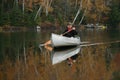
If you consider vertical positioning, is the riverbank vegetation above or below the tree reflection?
below

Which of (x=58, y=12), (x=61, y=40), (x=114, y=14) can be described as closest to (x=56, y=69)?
(x=61, y=40)

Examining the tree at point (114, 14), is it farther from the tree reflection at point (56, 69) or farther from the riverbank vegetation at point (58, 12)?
the tree reflection at point (56, 69)

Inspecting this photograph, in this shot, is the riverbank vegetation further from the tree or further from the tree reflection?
the tree reflection

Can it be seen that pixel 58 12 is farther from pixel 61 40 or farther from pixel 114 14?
pixel 61 40

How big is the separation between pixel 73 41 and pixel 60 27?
122 ft

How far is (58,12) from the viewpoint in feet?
228

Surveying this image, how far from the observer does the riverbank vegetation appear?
60000 mm

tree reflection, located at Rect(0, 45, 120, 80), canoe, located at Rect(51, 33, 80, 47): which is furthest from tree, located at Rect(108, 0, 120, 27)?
tree reflection, located at Rect(0, 45, 120, 80)

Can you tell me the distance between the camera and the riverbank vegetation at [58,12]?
60000 mm

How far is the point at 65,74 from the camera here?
15.8 m

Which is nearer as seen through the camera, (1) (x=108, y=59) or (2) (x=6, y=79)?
(2) (x=6, y=79)

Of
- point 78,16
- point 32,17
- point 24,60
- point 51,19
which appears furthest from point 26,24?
point 24,60

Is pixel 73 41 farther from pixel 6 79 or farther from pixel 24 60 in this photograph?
pixel 6 79

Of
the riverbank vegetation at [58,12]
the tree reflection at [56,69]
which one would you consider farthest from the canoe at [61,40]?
the riverbank vegetation at [58,12]
